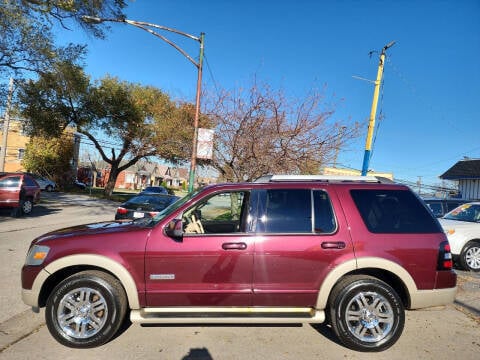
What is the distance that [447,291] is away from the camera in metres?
3.71

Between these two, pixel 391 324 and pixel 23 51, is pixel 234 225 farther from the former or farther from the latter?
pixel 23 51

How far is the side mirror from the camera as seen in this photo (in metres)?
3.50

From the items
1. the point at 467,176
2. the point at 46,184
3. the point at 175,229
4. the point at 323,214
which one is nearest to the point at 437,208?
the point at 323,214

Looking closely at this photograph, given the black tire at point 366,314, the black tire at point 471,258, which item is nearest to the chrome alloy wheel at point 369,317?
the black tire at point 366,314

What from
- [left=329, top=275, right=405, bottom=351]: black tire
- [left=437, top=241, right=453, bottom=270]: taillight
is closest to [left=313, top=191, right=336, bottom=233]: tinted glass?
[left=329, top=275, right=405, bottom=351]: black tire

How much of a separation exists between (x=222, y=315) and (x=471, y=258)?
22.7 feet

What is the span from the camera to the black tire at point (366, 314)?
11.8 ft

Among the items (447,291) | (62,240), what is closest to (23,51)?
(62,240)

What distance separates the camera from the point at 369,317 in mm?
3645

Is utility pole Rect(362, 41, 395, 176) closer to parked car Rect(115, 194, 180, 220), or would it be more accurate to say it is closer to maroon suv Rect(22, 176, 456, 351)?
parked car Rect(115, 194, 180, 220)

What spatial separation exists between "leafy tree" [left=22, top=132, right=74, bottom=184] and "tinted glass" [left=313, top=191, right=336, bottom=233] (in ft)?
112

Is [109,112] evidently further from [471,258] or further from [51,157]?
[471,258]

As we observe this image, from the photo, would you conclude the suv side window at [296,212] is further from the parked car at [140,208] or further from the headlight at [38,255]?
the parked car at [140,208]

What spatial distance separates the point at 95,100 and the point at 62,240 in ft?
78.3
